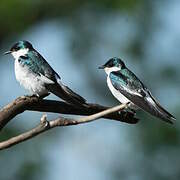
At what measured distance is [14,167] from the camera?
9.59 metres

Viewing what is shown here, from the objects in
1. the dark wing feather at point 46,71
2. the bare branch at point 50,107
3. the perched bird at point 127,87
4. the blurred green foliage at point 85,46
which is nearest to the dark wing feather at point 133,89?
the perched bird at point 127,87

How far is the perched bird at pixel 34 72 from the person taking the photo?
11.4 ft

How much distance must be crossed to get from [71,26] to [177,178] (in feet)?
7.46

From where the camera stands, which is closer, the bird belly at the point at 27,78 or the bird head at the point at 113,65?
the bird belly at the point at 27,78

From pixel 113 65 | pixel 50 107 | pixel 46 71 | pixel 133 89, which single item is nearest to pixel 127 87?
pixel 133 89

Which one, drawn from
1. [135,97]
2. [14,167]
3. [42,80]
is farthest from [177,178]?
[42,80]

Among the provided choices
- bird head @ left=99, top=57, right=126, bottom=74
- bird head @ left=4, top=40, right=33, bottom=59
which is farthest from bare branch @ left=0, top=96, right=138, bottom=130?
bird head @ left=99, top=57, right=126, bottom=74

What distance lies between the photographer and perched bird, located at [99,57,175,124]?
13.2 feet

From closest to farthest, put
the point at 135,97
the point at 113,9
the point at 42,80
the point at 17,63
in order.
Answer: the point at 42,80 < the point at 17,63 < the point at 135,97 < the point at 113,9

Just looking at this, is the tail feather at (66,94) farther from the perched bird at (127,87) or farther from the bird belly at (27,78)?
the perched bird at (127,87)

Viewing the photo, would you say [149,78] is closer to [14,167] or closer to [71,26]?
[71,26]

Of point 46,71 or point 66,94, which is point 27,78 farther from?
point 66,94

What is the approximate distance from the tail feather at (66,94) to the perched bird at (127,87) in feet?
2.14

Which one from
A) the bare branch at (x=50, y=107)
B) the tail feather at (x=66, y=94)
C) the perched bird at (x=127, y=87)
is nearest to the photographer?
the bare branch at (x=50, y=107)
